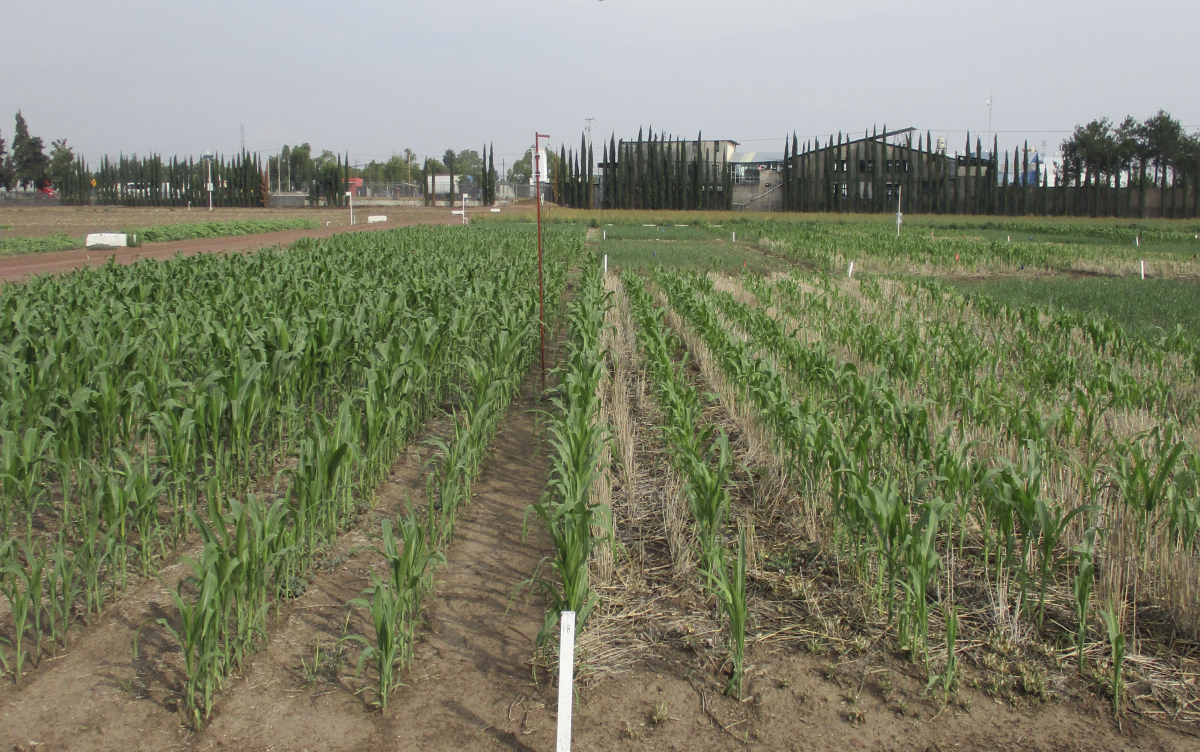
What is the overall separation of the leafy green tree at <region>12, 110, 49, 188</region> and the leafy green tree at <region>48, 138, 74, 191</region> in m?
0.73

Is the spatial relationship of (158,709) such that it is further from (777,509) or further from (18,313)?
(18,313)

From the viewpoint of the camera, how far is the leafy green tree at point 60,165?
248ft

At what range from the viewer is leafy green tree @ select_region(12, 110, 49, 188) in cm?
7888

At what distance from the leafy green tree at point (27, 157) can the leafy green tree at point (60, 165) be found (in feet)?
2.41

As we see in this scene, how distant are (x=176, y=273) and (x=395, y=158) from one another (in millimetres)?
101958

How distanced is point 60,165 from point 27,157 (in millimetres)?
2603

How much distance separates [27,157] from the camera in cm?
7894

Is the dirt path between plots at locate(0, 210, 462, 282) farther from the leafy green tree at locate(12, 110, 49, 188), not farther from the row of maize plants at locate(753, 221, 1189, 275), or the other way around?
the leafy green tree at locate(12, 110, 49, 188)

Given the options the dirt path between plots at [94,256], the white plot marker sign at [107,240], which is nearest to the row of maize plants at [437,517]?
the dirt path between plots at [94,256]

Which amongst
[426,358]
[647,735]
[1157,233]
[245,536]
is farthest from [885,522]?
[1157,233]

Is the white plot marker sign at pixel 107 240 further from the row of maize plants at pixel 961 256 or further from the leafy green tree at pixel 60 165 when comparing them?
the leafy green tree at pixel 60 165

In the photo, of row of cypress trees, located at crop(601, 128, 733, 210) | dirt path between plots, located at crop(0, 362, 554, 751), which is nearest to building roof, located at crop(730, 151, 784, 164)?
row of cypress trees, located at crop(601, 128, 733, 210)

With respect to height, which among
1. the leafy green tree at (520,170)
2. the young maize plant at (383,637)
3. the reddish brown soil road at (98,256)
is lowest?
the young maize plant at (383,637)

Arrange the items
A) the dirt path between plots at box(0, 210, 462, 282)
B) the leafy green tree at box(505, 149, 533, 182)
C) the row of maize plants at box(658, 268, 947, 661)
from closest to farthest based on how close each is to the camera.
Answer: the row of maize plants at box(658, 268, 947, 661) → the dirt path between plots at box(0, 210, 462, 282) → the leafy green tree at box(505, 149, 533, 182)
